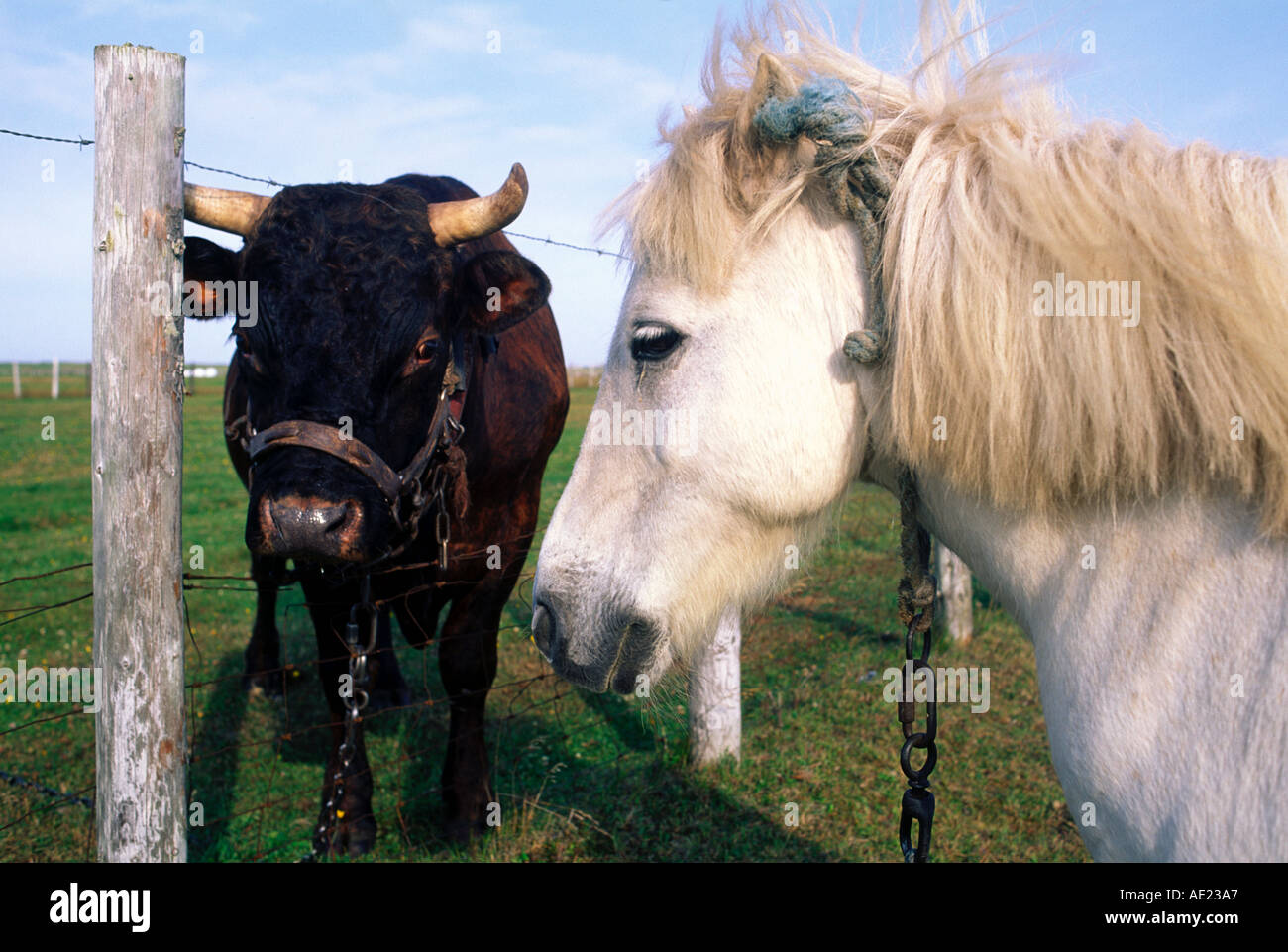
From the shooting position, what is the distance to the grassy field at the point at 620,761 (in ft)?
12.5

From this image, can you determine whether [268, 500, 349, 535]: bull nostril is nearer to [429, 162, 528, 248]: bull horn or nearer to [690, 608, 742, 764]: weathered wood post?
[429, 162, 528, 248]: bull horn

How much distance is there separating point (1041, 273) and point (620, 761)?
3.89m

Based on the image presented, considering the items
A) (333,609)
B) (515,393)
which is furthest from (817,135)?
(333,609)

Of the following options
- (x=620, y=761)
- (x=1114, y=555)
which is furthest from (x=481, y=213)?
(x=620, y=761)

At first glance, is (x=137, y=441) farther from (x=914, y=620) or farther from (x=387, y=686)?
(x=387, y=686)

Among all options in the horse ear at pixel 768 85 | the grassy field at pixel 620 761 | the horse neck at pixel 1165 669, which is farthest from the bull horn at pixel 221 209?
the horse neck at pixel 1165 669

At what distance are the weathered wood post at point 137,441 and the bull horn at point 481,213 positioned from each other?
1.10m

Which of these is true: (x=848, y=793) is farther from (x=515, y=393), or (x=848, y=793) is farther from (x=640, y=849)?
A: (x=515, y=393)

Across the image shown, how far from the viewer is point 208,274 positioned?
3.18 metres

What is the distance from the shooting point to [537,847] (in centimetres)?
373

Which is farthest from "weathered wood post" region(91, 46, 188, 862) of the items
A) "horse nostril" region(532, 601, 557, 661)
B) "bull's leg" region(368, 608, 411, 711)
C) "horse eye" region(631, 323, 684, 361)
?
"bull's leg" region(368, 608, 411, 711)

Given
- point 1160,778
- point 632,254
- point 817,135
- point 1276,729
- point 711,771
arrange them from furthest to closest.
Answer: point 711,771
point 632,254
point 817,135
point 1160,778
point 1276,729

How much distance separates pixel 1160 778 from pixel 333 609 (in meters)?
3.42

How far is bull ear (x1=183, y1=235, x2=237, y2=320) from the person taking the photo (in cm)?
302
